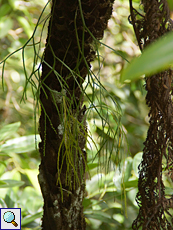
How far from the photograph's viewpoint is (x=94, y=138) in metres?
1.02

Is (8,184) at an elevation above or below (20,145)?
below

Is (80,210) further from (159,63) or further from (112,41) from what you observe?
(112,41)

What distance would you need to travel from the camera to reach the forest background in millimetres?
638

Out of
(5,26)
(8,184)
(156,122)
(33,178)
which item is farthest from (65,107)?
(5,26)

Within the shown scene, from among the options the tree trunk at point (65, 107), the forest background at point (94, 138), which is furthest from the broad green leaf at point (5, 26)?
the tree trunk at point (65, 107)

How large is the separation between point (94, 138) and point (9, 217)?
1.60ft

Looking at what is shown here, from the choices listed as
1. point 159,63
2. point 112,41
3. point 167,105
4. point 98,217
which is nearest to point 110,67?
point 112,41

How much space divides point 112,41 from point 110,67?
0.52ft

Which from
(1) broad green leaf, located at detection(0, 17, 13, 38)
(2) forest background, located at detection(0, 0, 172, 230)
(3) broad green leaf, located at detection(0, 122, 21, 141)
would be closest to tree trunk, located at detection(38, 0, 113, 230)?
(2) forest background, located at detection(0, 0, 172, 230)

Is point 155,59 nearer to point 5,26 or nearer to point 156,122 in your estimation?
point 156,122

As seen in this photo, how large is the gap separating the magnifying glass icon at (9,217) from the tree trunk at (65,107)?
254mm

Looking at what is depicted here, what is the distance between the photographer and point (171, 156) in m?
0.44

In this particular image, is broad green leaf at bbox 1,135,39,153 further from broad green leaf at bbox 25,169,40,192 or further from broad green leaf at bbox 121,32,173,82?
broad green leaf at bbox 121,32,173,82

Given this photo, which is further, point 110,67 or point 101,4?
point 110,67
